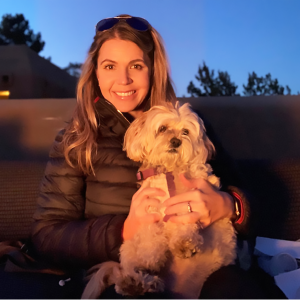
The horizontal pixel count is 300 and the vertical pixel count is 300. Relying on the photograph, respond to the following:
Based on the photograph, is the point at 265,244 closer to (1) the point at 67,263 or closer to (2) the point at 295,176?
(2) the point at 295,176

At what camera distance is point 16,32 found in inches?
304

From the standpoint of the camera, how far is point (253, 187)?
9.09ft

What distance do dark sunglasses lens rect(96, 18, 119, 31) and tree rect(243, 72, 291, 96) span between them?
237cm

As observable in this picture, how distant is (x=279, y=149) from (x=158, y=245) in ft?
8.58

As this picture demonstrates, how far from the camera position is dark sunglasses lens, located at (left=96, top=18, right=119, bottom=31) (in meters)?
2.24

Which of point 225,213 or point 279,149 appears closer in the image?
point 225,213

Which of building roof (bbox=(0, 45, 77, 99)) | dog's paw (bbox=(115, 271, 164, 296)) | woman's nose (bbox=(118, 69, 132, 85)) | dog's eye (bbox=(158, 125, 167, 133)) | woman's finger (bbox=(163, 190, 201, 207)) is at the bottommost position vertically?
dog's paw (bbox=(115, 271, 164, 296))

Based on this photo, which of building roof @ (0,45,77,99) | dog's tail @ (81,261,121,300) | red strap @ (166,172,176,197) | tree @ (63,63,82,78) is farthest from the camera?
tree @ (63,63,82,78)

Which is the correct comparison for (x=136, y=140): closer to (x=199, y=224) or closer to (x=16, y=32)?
(x=199, y=224)

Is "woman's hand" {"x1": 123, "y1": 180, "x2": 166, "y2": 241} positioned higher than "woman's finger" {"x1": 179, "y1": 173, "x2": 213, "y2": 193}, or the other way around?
"woman's finger" {"x1": 179, "y1": 173, "x2": 213, "y2": 193}

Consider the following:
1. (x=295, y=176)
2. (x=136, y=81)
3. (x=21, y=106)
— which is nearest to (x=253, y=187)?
(x=295, y=176)

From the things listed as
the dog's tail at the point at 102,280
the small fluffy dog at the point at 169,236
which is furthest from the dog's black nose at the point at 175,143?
the dog's tail at the point at 102,280

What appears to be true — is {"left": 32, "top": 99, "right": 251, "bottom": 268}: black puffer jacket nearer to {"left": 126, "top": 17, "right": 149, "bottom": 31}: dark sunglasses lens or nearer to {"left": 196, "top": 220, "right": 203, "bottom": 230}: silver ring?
{"left": 196, "top": 220, "right": 203, "bottom": 230}: silver ring

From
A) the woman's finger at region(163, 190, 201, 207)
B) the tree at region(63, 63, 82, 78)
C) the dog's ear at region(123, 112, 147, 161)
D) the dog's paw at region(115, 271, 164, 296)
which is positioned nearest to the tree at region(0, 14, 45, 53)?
the tree at region(63, 63, 82, 78)
